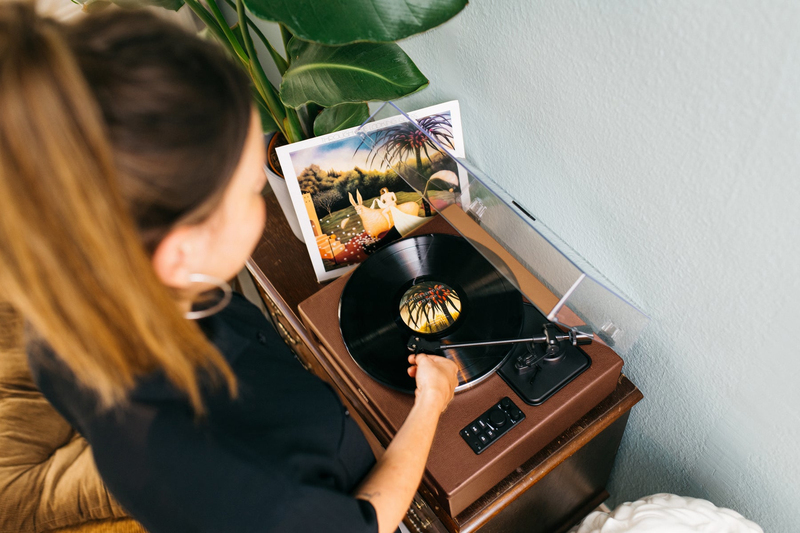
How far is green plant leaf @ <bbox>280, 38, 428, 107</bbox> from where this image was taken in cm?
88

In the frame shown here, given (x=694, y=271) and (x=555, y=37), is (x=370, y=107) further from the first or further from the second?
(x=694, y=271)

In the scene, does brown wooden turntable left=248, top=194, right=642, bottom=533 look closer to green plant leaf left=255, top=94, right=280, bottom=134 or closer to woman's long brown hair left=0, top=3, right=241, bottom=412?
green plant leaf left=255, top=94, right=280, bottom=134

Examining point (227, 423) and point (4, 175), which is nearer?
point (4, 175)

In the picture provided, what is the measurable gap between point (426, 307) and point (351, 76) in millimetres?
424

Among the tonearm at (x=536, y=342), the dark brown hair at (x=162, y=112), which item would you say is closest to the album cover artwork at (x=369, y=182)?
the tonearm at (x=536, y=342)

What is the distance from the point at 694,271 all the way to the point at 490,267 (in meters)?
0.35

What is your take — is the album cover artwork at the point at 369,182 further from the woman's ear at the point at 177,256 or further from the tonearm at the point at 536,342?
the woman's ear at the point at 177,256

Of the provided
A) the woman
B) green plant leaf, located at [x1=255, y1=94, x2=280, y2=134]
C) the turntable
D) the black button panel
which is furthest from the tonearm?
green plant leaf, located at [x1=255, y1=94, x2=280, y2=134]

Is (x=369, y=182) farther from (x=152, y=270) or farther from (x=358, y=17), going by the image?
(x=152, y=270)

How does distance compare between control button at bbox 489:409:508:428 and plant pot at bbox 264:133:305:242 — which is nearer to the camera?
control button at bbox 489:409:508:428

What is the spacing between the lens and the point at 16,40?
0.40 metres

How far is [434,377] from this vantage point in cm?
85

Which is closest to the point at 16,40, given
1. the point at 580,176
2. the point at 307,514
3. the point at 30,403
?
the point at 307,514

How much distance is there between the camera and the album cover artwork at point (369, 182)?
1.00 meters
